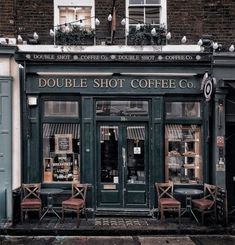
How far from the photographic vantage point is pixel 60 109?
11.6 meters

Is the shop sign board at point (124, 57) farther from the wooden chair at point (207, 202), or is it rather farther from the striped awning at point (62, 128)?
the wooden chair at point (207, 202)

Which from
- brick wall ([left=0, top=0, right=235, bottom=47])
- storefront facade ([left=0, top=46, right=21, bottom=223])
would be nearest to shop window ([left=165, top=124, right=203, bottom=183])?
brick wall ([left=0, top=0, right=235, bottom=47])

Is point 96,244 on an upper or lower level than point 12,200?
lower

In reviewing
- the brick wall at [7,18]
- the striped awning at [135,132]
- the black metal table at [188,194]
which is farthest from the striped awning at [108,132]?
the brick wall at [7,18]

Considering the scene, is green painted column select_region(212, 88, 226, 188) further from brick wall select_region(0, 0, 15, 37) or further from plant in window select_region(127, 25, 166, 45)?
brick wall select_region(0, 0, 15, 37)

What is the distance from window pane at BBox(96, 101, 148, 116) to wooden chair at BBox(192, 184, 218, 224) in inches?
99.0

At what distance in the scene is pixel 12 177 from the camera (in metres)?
11.2

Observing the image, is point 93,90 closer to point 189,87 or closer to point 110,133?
point 110,133

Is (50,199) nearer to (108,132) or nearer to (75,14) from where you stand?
(108,132)

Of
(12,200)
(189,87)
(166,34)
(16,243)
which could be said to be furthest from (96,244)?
(166,34)

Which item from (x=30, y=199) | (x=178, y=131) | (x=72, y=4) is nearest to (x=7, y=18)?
(x=72, y=4)

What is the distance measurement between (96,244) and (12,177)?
3079 mm

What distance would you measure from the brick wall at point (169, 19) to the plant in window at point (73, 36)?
0.24 meters

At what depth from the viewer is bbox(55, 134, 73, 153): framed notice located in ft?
38.3
